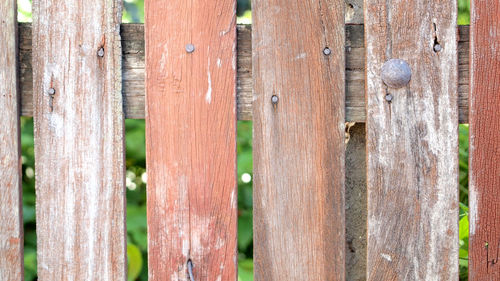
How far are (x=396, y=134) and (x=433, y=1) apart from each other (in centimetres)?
40

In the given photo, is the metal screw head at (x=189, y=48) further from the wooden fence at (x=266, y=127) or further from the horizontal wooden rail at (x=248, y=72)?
the horizontal wooden rail at (x=248, y=72)

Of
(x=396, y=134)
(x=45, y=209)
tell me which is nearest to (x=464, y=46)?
(x=396, y=134)

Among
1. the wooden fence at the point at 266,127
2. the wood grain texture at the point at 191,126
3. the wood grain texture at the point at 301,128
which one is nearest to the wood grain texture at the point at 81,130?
the wooden fence at the point at 266,127

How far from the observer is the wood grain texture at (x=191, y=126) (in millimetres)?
1602

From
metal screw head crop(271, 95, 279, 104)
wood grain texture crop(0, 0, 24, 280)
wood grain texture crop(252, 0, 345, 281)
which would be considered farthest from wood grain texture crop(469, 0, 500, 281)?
wood grain texture crop(0, 0, 24, 280)

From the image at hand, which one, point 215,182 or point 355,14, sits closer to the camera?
point 215,182

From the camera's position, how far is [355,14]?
1812 millimetres

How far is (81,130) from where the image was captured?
64.0 inches

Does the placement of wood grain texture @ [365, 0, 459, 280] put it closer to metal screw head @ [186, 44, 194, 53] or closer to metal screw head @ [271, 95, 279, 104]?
metal screw head @ [271, 95, 279, 104]

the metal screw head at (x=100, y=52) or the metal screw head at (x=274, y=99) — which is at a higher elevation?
the metal screw head at (x=100, y=52)

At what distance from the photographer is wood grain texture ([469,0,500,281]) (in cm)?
159

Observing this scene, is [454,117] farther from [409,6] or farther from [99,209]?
[99,209]

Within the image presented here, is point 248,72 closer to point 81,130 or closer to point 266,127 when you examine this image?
point 266,127

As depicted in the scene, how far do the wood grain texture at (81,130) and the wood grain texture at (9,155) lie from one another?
0.24 feet
